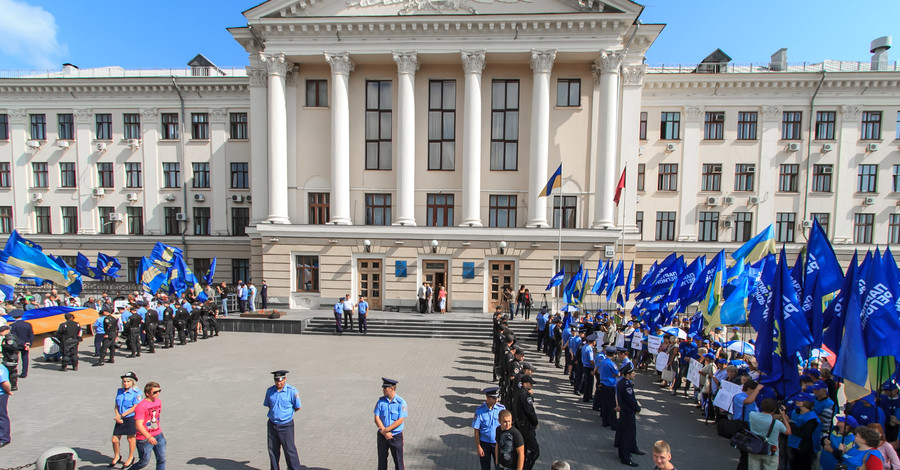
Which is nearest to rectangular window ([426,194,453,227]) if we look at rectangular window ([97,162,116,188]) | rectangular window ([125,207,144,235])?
rectangular window ([125,207,144,235])

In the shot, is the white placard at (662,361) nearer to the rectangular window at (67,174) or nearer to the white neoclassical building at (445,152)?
the white neoclassical building at (445,152)

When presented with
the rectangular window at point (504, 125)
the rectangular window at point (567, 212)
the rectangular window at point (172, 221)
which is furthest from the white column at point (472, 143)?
the rectangular window at point (172, 221)

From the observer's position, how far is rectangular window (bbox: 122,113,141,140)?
96.2 ft

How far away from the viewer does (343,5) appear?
22.8m

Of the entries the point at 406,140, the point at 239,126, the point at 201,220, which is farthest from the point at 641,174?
the point at 201,220

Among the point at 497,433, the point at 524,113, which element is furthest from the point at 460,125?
the point at 497,433

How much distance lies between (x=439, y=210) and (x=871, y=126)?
27.3 meters

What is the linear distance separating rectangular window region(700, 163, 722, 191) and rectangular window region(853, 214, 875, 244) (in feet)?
28.2

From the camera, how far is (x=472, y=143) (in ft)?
75.6

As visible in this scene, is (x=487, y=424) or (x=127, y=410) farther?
(x=127, y=410)

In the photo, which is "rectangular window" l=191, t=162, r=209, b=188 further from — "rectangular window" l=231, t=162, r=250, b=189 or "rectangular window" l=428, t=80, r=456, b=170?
"rectangular window" l=428, t=80, r=456, b=170

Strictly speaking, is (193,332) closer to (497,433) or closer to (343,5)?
(497,433)

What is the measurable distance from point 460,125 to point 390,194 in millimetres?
5553

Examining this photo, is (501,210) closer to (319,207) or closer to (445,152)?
(445,152)
